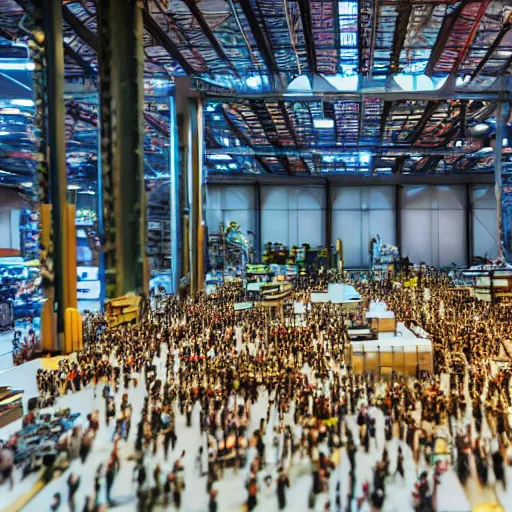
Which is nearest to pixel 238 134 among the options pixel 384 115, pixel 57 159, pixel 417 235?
pixel 384 115

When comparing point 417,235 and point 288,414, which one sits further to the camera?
point 417,235

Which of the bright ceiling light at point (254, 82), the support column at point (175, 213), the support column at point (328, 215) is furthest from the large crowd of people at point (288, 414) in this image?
the support column at point (328, 215)

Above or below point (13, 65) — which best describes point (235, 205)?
below

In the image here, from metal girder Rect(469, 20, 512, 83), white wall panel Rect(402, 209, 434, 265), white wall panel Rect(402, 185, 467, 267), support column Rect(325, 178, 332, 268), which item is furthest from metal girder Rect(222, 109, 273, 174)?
white wall panel Rect(402, 185, 467, 267)

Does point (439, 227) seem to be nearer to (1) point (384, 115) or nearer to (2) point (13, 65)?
(1) point (384, 115)

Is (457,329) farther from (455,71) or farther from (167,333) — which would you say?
(455,71)

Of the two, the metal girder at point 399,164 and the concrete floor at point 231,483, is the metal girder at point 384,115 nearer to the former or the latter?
the metal girder at point 399,164

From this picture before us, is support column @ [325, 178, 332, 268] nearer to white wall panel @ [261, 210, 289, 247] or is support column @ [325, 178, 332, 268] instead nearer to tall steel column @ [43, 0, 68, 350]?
white wall panel @ [261, 210, 289, 247]
